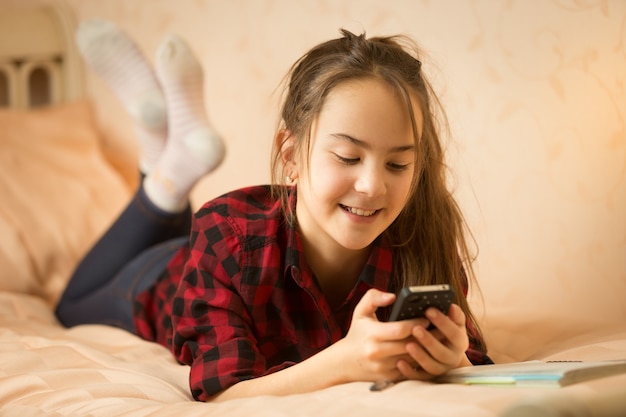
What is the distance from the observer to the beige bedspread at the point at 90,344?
2.23ft

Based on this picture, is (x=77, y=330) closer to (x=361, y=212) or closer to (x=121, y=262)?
(x=121, y=262)

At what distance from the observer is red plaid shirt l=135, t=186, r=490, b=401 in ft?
3.23

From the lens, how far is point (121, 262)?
5.13ft

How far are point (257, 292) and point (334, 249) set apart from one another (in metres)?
0.12

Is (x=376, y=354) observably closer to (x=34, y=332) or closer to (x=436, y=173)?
(x=436, y=173)

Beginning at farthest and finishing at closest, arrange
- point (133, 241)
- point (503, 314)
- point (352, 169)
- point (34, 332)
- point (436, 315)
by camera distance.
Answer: point (133, 241) < point (34, 332) < point (503, 314) < point (352, 169) < point (436, 315)

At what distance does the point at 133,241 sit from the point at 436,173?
73cm

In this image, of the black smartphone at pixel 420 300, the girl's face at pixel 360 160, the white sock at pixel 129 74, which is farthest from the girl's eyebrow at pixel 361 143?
the white sock at pixel 129 74

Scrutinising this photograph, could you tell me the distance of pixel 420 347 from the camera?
0.77 metres

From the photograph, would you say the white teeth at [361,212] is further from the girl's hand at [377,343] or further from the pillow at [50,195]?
the pillow at [50,195]

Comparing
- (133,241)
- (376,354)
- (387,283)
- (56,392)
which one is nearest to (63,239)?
(133,241)

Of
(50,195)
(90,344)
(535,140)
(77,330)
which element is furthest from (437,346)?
(50,195)

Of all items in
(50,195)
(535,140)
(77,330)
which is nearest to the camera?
(535,140)

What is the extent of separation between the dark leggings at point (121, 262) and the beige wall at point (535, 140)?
1.38 feet
